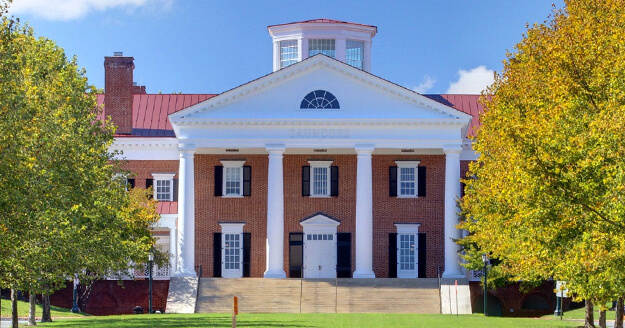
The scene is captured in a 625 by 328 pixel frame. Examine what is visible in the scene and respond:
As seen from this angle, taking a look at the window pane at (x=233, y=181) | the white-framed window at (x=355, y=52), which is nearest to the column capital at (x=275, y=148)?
the window pane at (x=233, y=181)

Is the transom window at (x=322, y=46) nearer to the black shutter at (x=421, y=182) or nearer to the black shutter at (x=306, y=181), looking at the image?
the black shutter at (x=306, y=181)

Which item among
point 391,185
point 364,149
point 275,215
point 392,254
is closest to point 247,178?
point 275,215

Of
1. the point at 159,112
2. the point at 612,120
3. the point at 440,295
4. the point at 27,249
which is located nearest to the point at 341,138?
the point at 440,295

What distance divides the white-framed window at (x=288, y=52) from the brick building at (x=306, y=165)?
0.30 feet

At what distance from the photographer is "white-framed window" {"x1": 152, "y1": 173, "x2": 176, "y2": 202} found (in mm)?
67938

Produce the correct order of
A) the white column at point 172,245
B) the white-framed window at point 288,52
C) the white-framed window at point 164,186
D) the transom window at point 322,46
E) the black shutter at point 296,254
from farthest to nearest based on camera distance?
1. the white-framed window at point 288,52
2. the transom window at point 322,46
3. the white-framed window at point 164,186
4. the white column at point 172,245
5. the black shutter at point 296,254

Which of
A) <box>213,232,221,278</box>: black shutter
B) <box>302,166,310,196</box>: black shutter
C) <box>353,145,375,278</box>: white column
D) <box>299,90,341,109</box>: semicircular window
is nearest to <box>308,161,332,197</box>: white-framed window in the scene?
<box>302,166,310,196</box>: black shutter

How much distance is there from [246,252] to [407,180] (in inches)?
403

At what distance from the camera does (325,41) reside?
2864 inches

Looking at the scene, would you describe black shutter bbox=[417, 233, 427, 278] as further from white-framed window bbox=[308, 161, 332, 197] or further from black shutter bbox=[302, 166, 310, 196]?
black shutter bbox=[302, 166, 310, 196]

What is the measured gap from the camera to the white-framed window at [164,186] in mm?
67938

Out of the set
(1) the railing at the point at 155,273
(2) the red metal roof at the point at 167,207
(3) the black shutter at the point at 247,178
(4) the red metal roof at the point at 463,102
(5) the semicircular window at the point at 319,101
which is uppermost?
(4) the red metal roof at the point at 463,102

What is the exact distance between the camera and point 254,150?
211ft

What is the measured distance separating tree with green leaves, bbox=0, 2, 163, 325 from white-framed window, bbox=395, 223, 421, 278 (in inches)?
858
